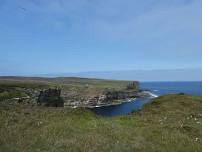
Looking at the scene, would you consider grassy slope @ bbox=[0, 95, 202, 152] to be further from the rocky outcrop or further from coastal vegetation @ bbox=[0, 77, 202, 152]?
the rocky outcrop

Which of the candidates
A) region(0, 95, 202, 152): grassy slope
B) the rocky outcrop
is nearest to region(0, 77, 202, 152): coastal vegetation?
region(0, 95, 202, 152): grassy slope

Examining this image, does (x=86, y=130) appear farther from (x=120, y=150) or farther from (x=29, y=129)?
(x=120, y=150)

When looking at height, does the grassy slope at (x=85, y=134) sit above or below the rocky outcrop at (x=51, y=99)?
above

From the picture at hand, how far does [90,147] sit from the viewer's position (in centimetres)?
2036

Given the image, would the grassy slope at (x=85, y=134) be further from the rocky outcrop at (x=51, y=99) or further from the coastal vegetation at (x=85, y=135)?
the rocky outcrop at (x=51, y=99)

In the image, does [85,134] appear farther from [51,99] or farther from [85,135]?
[51,99]

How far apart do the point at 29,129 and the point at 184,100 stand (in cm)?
3174

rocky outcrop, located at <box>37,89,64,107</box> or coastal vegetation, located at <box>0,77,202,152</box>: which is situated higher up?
coastal vegetation, located at <box>0,77,202,152</box>

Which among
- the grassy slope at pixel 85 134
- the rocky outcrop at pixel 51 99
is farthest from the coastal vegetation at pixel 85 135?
the rocky outcrop at pixel 51 99

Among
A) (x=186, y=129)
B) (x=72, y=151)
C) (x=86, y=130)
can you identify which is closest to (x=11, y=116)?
(x=86, y=130)

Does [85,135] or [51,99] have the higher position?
[85,135]

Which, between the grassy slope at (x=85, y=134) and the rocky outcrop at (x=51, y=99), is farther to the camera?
the rocky outcrop at (x=51, y=99)

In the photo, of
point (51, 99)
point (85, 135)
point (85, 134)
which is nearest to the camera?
point (85, 135)

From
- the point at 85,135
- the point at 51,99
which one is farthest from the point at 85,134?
the point at 51,99
